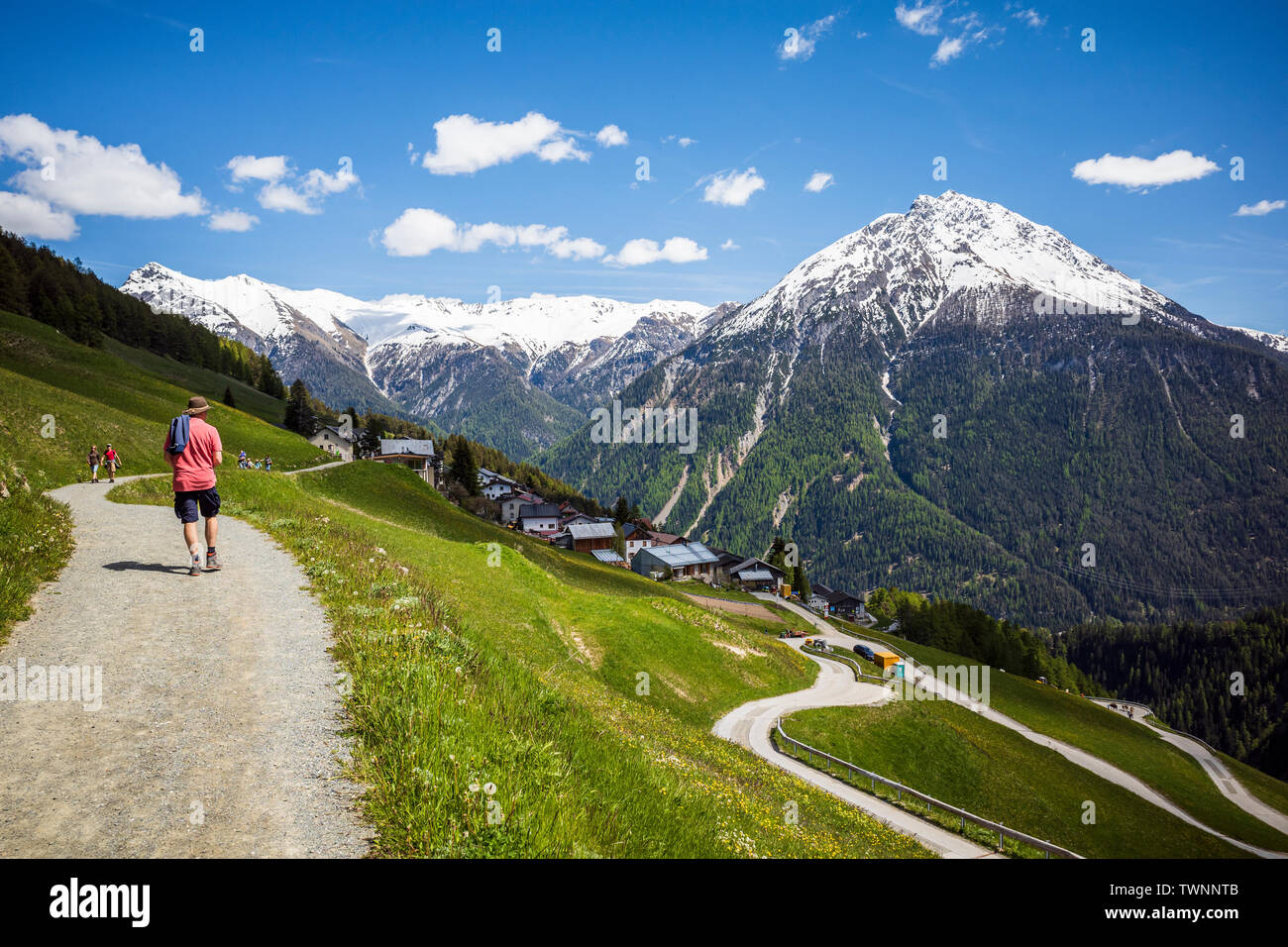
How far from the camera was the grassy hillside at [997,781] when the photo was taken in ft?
118

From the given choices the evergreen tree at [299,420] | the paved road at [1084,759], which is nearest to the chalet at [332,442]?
the evergreen tree at [299,420]

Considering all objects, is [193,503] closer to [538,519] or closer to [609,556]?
[609,556]

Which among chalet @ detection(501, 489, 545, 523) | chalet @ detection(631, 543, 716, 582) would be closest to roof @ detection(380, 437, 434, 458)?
chalet @ detection(501, 489, 545, 523)

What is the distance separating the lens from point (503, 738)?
7.09 m

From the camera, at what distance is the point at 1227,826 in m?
54.0

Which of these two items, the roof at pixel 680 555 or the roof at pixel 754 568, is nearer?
the roof at pixel 680 555

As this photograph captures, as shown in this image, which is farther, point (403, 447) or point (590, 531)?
point (590, 531)

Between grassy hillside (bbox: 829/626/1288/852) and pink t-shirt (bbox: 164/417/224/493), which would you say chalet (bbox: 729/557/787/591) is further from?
pink t-shirt (bbox: 164/417/224/493)

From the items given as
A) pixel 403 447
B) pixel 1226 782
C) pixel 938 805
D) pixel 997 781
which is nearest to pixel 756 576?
pixel 1226 782

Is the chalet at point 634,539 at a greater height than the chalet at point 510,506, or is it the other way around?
the chalet at point 510,506

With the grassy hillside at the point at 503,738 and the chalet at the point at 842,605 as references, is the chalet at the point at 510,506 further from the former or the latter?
the grassy hillside at the point at 503,738

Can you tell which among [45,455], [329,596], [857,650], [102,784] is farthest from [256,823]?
[857,650]

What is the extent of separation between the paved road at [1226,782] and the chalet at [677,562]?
78.5 metres

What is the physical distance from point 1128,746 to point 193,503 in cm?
9348
